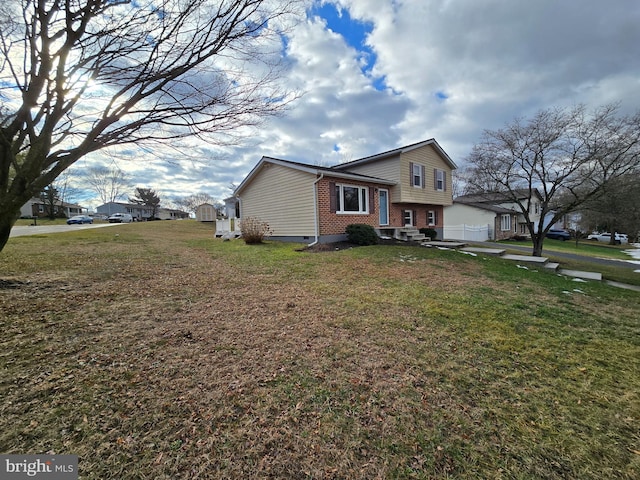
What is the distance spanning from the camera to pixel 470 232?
80.9 feet

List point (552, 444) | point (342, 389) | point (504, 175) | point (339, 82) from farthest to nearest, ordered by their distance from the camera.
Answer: point (504, 175), point (339, 82), point (342, 389), point (552, 444)

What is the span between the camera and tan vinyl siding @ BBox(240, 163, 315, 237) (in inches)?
473

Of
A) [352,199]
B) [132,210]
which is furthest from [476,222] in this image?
[132,210]

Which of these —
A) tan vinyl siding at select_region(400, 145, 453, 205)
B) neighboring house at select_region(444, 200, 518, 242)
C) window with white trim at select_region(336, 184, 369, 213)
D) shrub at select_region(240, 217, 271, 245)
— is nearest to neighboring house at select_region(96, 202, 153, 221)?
shrub at select_region(240, 217, 271, 245)

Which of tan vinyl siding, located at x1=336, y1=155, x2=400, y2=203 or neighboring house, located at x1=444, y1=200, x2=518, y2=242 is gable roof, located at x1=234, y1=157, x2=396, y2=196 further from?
neighboring house, located at x1=444, y1=200, x2=518, y2=242

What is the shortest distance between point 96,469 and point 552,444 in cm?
297

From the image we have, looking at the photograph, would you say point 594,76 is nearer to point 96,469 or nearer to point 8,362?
point 96,469

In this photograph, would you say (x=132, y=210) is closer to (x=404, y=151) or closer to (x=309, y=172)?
(x=309, y=172)

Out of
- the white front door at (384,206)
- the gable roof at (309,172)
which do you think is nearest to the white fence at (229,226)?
the gable roof at (309,172)

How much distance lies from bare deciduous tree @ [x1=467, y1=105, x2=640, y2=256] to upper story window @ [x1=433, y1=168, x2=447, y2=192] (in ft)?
11.0

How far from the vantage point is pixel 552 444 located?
1854 millimetres

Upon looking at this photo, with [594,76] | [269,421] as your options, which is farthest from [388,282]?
[594,76]

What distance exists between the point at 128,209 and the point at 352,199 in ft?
234

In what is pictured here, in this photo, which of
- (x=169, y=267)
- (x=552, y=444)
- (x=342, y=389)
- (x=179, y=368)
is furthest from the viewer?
(x=169, y=267)
